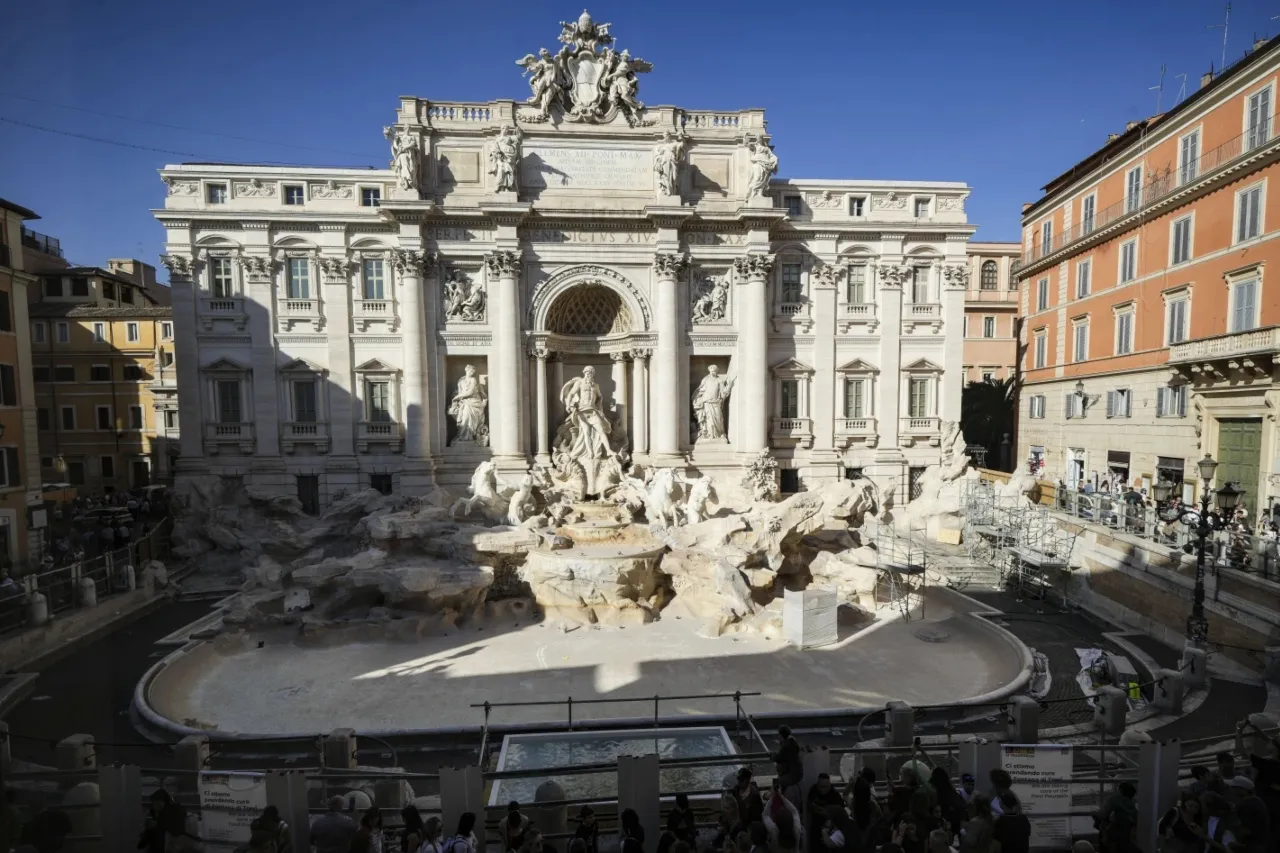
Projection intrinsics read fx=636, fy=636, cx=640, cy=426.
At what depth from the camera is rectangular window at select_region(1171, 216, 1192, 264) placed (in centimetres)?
2173

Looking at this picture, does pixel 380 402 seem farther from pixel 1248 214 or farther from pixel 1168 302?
pixel 1248 214

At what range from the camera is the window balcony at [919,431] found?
88.8ft

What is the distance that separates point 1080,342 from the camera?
27703 millimetres

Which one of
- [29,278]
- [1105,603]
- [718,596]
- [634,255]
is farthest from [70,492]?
[1105,603]

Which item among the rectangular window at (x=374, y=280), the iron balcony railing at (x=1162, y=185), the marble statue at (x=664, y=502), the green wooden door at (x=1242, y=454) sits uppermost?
the iron balcony railing at (x=1162, y=185)

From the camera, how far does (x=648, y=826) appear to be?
7.14 metres

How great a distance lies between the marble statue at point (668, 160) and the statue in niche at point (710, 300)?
12.2 ft

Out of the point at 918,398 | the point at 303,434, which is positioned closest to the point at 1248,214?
the point at 918,398

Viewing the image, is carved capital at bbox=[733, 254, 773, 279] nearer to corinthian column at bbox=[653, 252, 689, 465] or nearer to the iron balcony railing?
corinthian column at bbox=[653, 252, 689, 465]

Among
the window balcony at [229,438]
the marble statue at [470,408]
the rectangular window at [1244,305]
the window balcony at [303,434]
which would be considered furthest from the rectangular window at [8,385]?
the rectangular window at [1244,305]

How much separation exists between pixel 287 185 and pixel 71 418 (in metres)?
19.9

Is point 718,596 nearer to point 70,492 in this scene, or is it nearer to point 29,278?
point 29,278

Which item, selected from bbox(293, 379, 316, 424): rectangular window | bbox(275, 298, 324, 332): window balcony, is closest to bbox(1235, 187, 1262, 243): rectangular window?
bbox(275, 298, 324, 332): window balcony

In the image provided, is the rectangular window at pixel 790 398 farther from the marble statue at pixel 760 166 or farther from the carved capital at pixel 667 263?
the marble statue at pixel 760 166
